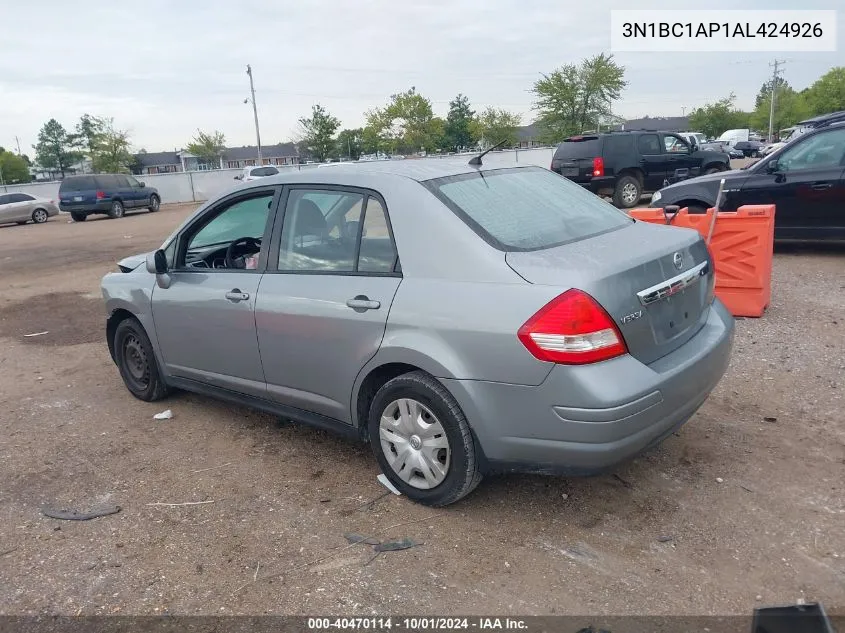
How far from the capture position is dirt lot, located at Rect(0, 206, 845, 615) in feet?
9.37

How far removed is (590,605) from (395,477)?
4.00ft

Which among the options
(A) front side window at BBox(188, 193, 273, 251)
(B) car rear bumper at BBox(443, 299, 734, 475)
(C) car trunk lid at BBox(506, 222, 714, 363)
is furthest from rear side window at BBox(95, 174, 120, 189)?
(B) car rear bumper at BBox(443, 299, 734, 475)

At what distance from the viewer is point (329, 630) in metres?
2.69

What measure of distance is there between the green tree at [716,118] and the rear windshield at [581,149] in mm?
76212

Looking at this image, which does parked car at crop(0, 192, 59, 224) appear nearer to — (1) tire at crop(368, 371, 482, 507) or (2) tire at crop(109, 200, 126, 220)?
(2) tire at crop(109, 200, 126, 220)

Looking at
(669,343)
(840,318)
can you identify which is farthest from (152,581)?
(840,318)

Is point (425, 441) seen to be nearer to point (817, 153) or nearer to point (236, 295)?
point (236, 295)

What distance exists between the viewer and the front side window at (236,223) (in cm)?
429

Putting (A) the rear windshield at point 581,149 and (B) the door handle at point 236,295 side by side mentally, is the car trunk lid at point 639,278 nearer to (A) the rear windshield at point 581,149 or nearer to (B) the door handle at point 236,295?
(B) the door handle at point 236,295

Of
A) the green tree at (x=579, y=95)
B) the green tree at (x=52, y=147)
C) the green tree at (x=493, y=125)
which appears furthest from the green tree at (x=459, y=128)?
the green tree at (x=52, y=147)

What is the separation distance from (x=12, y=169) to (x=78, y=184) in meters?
61.0

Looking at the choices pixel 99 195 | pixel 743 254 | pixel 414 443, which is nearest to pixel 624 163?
pixel 743 254

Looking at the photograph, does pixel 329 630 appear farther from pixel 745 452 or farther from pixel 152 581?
pixel 745 452

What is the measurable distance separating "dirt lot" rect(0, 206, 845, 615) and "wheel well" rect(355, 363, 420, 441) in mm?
386
